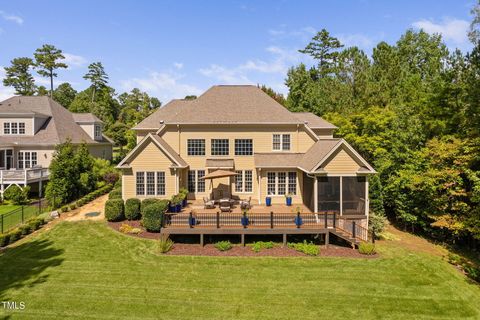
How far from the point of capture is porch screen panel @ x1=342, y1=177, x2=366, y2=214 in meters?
17.5

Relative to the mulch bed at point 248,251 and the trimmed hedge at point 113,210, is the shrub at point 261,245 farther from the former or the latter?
the trimmed hedge at point 113,210

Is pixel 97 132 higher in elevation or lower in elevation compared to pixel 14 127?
higher

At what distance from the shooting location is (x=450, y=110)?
21.1 metres

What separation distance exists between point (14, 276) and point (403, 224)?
24.8 m

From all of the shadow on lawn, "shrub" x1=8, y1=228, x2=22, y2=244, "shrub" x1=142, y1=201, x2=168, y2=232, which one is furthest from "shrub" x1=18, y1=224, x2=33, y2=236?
"shrub" x1=142, y1=201, x2=168, y2=232

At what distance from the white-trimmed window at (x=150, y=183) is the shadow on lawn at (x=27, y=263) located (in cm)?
629

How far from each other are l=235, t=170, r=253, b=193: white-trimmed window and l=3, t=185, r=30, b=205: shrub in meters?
19.0

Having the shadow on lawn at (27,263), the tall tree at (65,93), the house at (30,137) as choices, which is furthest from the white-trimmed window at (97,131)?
the tall tree at (65,93)

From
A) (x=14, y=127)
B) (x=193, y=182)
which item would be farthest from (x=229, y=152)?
(x=14, y=127)

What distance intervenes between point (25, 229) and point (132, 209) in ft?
21.0

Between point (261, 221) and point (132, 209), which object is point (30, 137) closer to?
point (132, 209)

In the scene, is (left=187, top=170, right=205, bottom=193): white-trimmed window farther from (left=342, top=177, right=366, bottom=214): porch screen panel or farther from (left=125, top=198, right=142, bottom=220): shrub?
(left=342, top=177, right=366, bottom=214): porch screen panel

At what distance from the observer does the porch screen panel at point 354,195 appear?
17.5 m

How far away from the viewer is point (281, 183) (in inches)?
861
